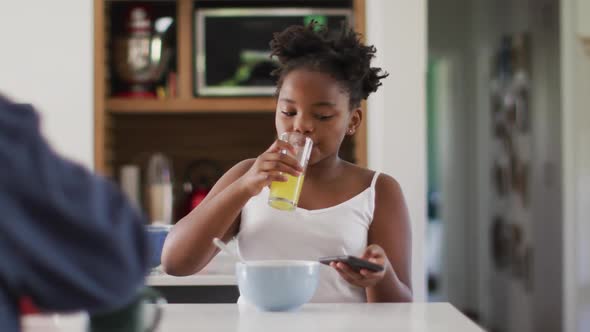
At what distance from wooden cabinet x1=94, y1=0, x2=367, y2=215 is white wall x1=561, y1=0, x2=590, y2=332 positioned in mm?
1316

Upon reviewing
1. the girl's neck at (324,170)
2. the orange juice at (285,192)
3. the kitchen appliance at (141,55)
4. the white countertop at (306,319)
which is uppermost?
the kitchen appliance at (141,55)

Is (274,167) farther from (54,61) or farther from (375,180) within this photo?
(54,61)

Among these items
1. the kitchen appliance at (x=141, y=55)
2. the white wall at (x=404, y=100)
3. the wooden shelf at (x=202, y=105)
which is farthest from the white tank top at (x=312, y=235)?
the kitchen appliance at (x=141, y=55)

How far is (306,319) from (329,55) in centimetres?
56

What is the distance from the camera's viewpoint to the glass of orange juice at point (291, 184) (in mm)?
1282

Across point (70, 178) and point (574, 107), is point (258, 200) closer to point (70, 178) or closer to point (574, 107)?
point (70, 178)

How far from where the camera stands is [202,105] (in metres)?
2.79

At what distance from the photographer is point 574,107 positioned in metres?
3.57

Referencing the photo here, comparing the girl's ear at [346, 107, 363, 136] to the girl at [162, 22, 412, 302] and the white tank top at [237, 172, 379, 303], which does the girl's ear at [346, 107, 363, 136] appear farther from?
the white tank top at [237, 172, 379, 303]

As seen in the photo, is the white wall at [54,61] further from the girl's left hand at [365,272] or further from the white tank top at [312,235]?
the girl's left hand at [365,272]

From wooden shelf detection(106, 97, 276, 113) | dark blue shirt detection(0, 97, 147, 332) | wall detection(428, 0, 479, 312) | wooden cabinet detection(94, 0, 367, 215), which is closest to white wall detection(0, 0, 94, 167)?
wooden cabinet detection(94, 0, 367, 215)

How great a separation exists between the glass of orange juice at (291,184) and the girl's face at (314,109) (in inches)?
1.5

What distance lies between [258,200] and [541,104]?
3.16 metres

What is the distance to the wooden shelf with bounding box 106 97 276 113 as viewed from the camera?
2783mm
